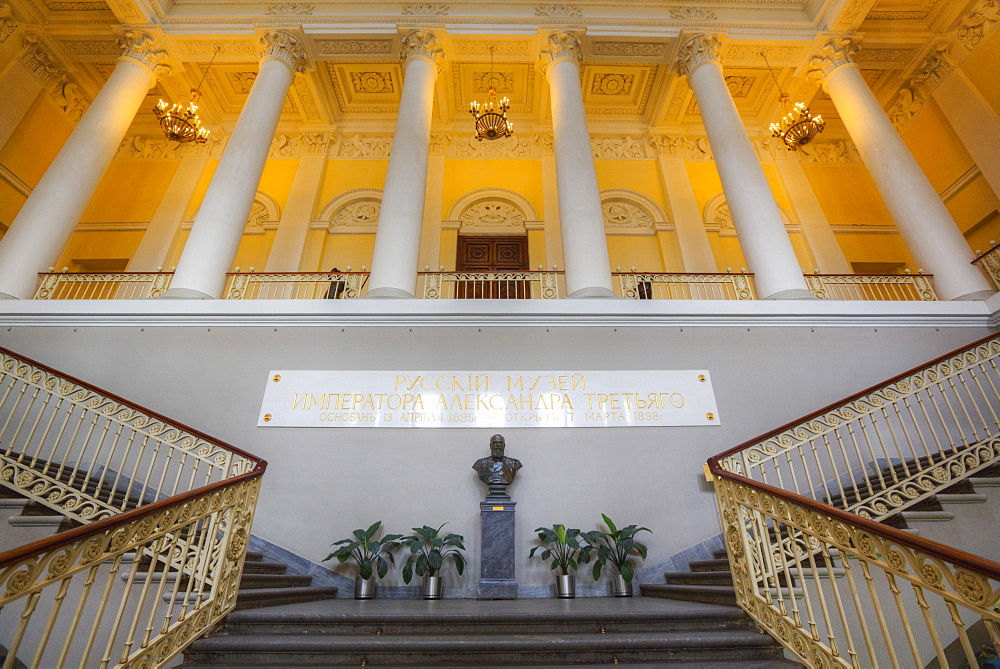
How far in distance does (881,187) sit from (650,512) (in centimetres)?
667

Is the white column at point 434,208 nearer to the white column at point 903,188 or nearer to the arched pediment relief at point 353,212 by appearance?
the arched pediment relief at point 353,212

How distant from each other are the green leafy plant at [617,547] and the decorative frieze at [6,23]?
13.7 m

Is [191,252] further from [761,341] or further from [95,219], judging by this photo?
[761,341]

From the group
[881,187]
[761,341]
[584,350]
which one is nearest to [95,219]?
[584,350]

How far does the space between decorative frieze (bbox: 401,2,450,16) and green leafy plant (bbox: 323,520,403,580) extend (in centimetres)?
910

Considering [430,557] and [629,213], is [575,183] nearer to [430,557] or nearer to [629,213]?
[629,213]

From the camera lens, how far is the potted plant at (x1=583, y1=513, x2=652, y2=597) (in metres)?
4.52

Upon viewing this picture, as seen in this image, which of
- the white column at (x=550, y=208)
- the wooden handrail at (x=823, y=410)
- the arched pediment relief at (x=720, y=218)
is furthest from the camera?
the arched pediment relief at (x=720, y=218)

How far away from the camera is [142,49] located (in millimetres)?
8805

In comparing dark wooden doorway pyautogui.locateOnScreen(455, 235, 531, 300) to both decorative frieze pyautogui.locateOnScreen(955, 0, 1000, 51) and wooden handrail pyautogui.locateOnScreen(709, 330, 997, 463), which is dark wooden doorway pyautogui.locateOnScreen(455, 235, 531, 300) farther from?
decorative frieze pyautogui.locateOnScreen(955, 0, 1000, 51)

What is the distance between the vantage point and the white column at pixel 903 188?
22.0 feet

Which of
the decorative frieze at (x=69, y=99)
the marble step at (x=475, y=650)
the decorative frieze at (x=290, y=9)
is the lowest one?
the marble step at (x=475, y=650)

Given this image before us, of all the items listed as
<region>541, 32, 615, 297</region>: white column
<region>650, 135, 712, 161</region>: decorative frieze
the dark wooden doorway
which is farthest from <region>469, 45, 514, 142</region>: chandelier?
<region>650, 135, 712, 161</region>: decorative frieze

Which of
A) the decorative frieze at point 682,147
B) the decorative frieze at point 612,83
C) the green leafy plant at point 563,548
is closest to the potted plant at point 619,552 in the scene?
the green leafy plant at point 563,548
